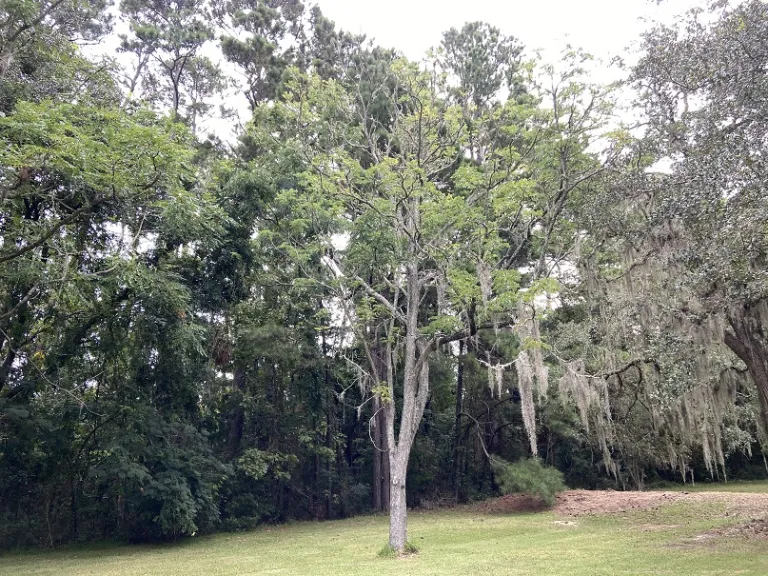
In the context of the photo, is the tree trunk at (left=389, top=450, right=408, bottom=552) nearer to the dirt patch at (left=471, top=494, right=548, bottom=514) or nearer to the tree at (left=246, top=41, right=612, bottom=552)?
the tree at (left=246, top=41, right=612, bottom=552)

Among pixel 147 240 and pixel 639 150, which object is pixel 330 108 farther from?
pixel 639 150

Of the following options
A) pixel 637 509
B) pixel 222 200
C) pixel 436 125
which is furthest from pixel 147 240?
pixel 637 509

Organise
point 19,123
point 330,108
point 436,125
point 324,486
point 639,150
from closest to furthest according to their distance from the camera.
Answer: point 19,123
point 639,150
point 436,125
point 330,108
point 324,486

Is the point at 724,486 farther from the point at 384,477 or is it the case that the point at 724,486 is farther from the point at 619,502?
the point at 384,477

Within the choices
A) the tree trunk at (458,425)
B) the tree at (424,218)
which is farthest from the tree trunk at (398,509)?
the tree trunk at (458,425)

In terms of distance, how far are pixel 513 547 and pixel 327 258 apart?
703 centimetres

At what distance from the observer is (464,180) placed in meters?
11.6

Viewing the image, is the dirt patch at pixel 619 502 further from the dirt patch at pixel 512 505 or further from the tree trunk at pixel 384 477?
the tree trunk at pixel 384 477

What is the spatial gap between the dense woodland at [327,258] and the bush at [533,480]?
0.11 metres

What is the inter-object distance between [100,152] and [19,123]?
112 cm

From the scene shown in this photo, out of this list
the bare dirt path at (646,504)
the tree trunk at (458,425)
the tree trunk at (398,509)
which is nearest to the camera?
the bare dirt path at (646,504)

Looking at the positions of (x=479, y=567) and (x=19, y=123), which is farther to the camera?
(x=479, y=567)

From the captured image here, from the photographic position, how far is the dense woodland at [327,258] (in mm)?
8625

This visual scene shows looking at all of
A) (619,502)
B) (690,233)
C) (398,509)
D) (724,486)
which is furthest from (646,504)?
(690,233)
